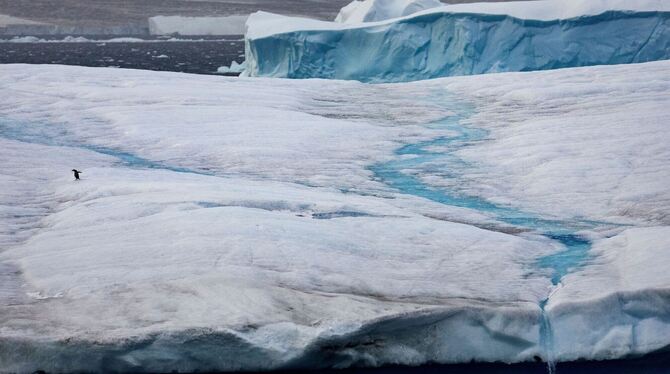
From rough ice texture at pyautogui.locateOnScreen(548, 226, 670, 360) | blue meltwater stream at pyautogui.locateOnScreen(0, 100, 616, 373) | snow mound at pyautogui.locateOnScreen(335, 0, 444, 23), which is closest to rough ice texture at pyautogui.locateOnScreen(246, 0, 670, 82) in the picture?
snow mound at pyautogui.locateOnScreen(335, 0, 444, 23)

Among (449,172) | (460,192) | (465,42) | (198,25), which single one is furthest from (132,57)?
(460,192)

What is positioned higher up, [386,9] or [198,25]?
Result: [386,9]

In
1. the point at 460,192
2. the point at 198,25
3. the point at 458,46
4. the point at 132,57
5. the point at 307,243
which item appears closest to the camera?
the point at 307,243

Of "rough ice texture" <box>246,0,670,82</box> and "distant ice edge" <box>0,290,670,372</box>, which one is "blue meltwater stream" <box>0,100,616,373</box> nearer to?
"distant ice edge" <box>0,290,670,372</box>

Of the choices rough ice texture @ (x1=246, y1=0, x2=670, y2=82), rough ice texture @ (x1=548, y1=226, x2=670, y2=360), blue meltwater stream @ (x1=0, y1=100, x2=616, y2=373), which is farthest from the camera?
rough ice texture @ (x1=246, y1=0, x2=670, y2=82)

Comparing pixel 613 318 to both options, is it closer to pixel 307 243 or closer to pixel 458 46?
pixel 307 243

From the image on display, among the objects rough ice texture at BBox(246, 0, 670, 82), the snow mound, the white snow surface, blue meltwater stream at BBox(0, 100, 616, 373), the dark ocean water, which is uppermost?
blue meltwater stream at BBox(0, 100, 616, 373)
